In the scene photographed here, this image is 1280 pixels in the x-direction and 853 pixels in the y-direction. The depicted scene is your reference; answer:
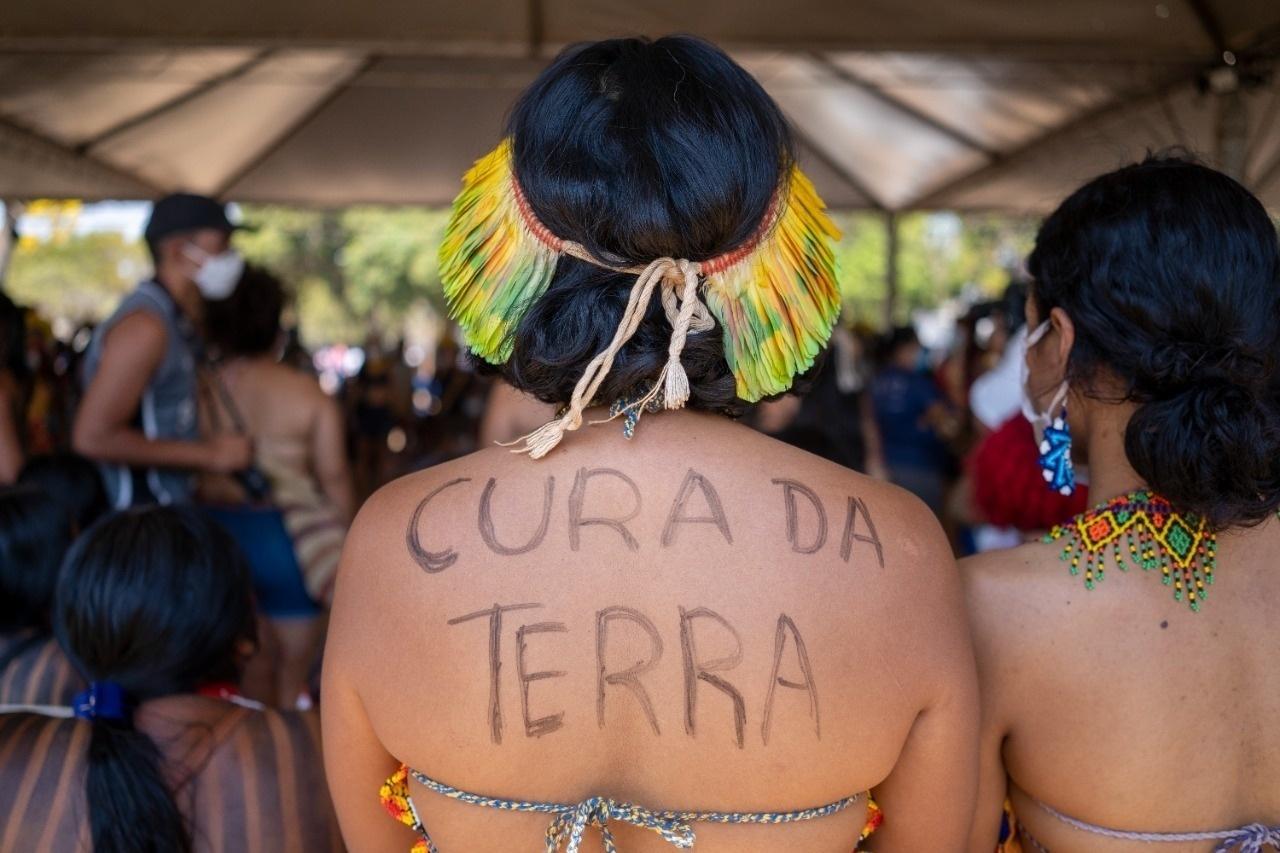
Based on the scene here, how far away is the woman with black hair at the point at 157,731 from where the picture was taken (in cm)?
167

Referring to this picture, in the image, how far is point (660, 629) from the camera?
3.80 ft

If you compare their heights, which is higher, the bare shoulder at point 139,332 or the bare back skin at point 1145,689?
the bare back skin at point 1145,689

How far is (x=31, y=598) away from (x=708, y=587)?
168cm

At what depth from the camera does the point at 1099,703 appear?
1.50 metres

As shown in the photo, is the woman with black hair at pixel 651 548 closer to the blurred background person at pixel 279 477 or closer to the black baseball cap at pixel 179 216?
the blurred background person at pixel 279 477

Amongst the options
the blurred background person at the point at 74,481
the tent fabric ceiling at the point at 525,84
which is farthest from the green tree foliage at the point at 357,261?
the blurred background person at the point at 74,481

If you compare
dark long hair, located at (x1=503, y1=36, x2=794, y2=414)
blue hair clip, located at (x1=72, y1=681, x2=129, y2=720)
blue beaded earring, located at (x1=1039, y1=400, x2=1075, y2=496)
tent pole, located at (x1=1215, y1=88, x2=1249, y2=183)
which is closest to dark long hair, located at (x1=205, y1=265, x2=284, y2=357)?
blue hair clip, located at (x1=72, y1=681, x2=129, y2=720)

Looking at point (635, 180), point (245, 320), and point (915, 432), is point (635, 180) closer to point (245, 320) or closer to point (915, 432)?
point (245, 320)

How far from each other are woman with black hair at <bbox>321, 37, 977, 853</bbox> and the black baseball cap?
2268 millimetres

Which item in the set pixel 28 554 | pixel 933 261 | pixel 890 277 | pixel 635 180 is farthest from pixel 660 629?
pixel 933 261

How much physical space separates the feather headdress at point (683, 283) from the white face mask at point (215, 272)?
2.17 metres

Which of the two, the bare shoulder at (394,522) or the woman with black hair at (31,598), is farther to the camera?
the woman with black hair at (31,598)

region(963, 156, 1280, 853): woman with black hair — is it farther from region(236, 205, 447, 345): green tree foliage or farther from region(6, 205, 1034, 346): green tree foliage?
region(236, 205, 447, 345): green tree foliage

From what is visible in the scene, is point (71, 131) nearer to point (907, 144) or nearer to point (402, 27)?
point (402, 27)
